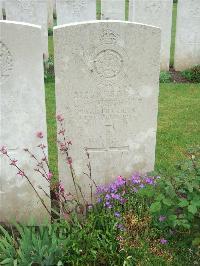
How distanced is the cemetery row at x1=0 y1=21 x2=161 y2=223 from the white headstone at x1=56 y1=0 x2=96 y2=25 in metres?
6.06

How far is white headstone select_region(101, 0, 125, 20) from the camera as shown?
10625 mm

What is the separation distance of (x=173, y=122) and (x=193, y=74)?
9.02 feet

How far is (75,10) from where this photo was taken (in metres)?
9.88

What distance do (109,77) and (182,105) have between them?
4.13m

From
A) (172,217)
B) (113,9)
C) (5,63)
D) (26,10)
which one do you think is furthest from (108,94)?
(113,9)

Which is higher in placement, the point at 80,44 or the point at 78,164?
the point at 80,44

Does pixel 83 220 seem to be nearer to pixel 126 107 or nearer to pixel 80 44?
pixel 126 107

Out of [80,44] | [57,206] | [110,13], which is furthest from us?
[110,13]

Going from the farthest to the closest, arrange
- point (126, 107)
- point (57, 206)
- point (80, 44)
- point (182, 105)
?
point (182, 105) < point (57, 206) < point (126, 107) < point (80, 44)

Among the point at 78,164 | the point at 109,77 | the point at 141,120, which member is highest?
the point at 109,77

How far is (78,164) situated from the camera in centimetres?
437

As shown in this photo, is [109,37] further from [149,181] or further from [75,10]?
[75,10]

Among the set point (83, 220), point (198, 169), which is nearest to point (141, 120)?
point (198, 169)

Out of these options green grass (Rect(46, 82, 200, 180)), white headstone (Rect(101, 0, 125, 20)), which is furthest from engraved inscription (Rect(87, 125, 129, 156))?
white headstone (Rect(101, 0, 125, 20))
